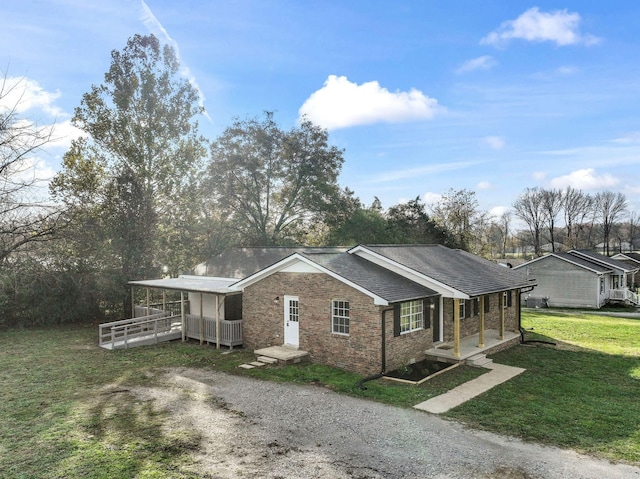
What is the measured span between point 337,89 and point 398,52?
15.2 feet

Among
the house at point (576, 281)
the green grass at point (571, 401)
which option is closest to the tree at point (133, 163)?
the green grass at point (571, 401)

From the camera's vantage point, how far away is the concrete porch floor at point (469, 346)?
14406 mm

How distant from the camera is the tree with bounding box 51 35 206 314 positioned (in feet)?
81.6

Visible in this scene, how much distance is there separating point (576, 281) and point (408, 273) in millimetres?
28280

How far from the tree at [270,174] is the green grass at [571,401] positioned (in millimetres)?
22884

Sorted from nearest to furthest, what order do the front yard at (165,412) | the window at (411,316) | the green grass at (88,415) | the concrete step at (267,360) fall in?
the green grass at (88,415)
the front yard at (165,412)
the window at (411,316)
the concrete step at (267,360)

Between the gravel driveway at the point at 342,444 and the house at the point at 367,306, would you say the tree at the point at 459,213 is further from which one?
the gravel driveway at the point at 342,444

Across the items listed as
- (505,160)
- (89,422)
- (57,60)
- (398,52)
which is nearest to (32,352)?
(89,422)

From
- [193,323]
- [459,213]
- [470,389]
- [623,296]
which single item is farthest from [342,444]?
[459,213]

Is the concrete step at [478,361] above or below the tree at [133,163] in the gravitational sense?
below

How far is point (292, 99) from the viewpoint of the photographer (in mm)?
24875

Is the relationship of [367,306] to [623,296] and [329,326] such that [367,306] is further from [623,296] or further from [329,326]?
[623,296]

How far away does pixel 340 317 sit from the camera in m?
13.9

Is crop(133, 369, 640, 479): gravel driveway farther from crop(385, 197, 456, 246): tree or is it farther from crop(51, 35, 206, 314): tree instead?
crop(385, 197, 456, 246): tree
